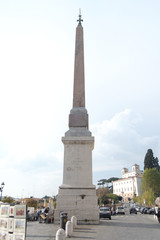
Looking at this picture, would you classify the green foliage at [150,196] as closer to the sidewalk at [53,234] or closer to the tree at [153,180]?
the tree at [153,180]

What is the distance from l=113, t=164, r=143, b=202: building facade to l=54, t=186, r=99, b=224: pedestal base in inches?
4660

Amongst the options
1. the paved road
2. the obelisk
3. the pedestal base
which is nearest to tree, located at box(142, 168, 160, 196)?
the obelisk

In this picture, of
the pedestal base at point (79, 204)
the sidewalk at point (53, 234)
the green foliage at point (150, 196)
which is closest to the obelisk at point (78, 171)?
the pedestal base at point (79, 204)

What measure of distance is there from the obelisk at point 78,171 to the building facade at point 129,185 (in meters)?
117

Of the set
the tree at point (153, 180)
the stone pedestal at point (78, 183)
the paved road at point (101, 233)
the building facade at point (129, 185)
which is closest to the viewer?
the paved road at point (101, 233)

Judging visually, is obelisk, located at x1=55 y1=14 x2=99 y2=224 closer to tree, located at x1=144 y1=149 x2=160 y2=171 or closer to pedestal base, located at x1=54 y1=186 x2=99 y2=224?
pedestal base, located at x1=54 y1=186 x2=99 y2=224

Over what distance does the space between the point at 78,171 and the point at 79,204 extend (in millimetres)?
2057

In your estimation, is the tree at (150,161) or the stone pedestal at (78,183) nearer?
the stone pedestal at (78,183)

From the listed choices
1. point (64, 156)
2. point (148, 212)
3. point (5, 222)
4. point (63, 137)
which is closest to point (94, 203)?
point (64, 156)

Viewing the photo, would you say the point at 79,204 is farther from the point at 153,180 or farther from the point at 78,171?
the point at 153,180

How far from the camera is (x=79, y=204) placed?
14.3 metres

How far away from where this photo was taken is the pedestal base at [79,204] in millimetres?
13891

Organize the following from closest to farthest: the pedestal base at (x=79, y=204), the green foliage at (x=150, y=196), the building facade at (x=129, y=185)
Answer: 1. the pedestal base at (x=79, y=204)
2. the green foliage at (x=150, y=196)
3. the building facade at (x=129, y=185)

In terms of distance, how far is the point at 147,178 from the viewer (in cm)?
5909
